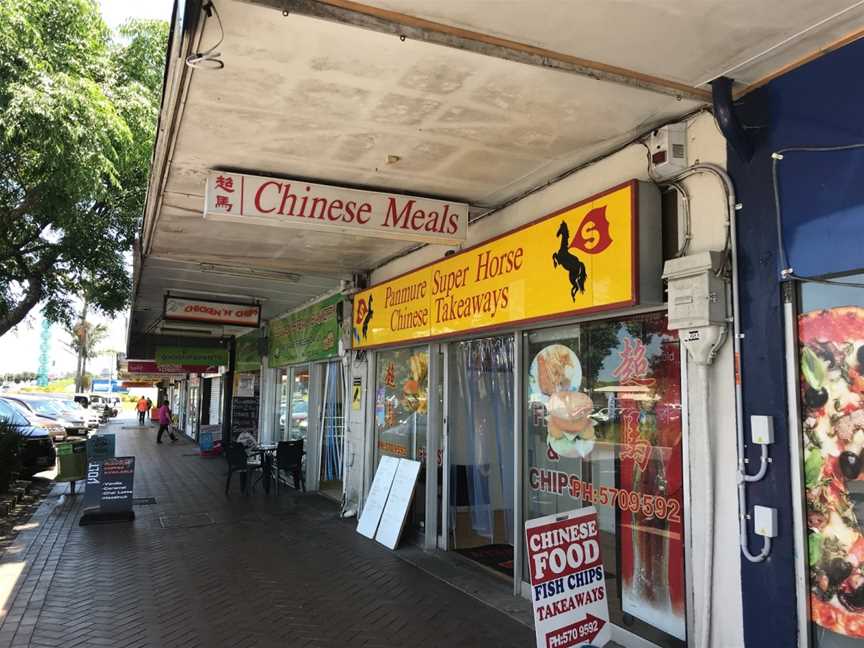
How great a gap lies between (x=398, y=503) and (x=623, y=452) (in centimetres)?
353

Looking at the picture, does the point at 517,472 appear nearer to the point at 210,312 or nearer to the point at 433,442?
the point at 433,442

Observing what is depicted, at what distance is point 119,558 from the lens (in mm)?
6934

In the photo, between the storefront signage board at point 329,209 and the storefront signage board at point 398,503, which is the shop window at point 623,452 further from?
the storefront signage board at point 398,503

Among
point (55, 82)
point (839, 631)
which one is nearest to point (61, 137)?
point (55, 82)

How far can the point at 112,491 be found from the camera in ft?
29.2

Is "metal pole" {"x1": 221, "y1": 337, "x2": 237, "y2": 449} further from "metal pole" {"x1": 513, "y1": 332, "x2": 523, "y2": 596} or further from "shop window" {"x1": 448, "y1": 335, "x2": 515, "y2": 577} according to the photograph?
"metal pole" {"x1": 513, "y1": 332, "x2": 523, "y2": 596}

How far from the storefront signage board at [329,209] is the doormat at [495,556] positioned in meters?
3.16

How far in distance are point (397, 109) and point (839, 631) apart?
12.6 ft

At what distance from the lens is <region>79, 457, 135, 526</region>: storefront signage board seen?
884cm

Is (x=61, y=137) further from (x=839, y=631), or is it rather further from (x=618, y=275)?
(x=839, y=631)

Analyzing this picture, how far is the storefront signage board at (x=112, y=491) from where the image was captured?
884 cm

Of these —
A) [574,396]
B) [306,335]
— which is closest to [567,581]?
[574,396]

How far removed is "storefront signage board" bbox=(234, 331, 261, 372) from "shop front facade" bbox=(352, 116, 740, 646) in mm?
9251

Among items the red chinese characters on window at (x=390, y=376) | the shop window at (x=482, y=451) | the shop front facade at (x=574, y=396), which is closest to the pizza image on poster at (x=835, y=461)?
the shop front facade at (x=574, y=396)
